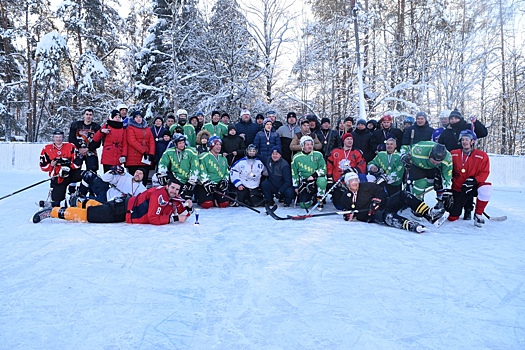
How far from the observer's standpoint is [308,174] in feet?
21.6

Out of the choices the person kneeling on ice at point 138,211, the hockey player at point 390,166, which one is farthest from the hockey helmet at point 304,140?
the person kneeling on ice at point 138,211

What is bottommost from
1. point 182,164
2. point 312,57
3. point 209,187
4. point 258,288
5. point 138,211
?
point 258,288

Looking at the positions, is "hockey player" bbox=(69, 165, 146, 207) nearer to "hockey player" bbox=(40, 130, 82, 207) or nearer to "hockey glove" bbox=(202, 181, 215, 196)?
"hockey player" bbox=(40, 130, 82, 207)

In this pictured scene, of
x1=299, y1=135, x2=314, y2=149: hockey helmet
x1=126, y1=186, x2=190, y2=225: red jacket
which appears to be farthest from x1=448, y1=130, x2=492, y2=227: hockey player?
x1=126, y1=186, x2=190, y2=225: red jacket

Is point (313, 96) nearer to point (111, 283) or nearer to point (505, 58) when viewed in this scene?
point (505, 58)

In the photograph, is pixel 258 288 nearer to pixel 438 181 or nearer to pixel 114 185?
pixel 114 185

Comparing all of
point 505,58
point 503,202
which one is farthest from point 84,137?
point 505,58

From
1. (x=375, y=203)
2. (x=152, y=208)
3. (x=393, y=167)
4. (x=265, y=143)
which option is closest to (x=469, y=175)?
(x=393, y=167)

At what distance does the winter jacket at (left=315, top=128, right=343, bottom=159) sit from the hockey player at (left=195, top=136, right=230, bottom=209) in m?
2.04

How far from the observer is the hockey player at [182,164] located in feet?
21.9

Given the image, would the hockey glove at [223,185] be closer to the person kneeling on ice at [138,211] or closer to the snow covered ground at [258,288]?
the person kneeling on ice at [138,211]

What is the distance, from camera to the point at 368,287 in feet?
9.96

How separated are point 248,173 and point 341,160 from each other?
5.71ft

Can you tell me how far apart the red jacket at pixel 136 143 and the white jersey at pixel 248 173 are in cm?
176
